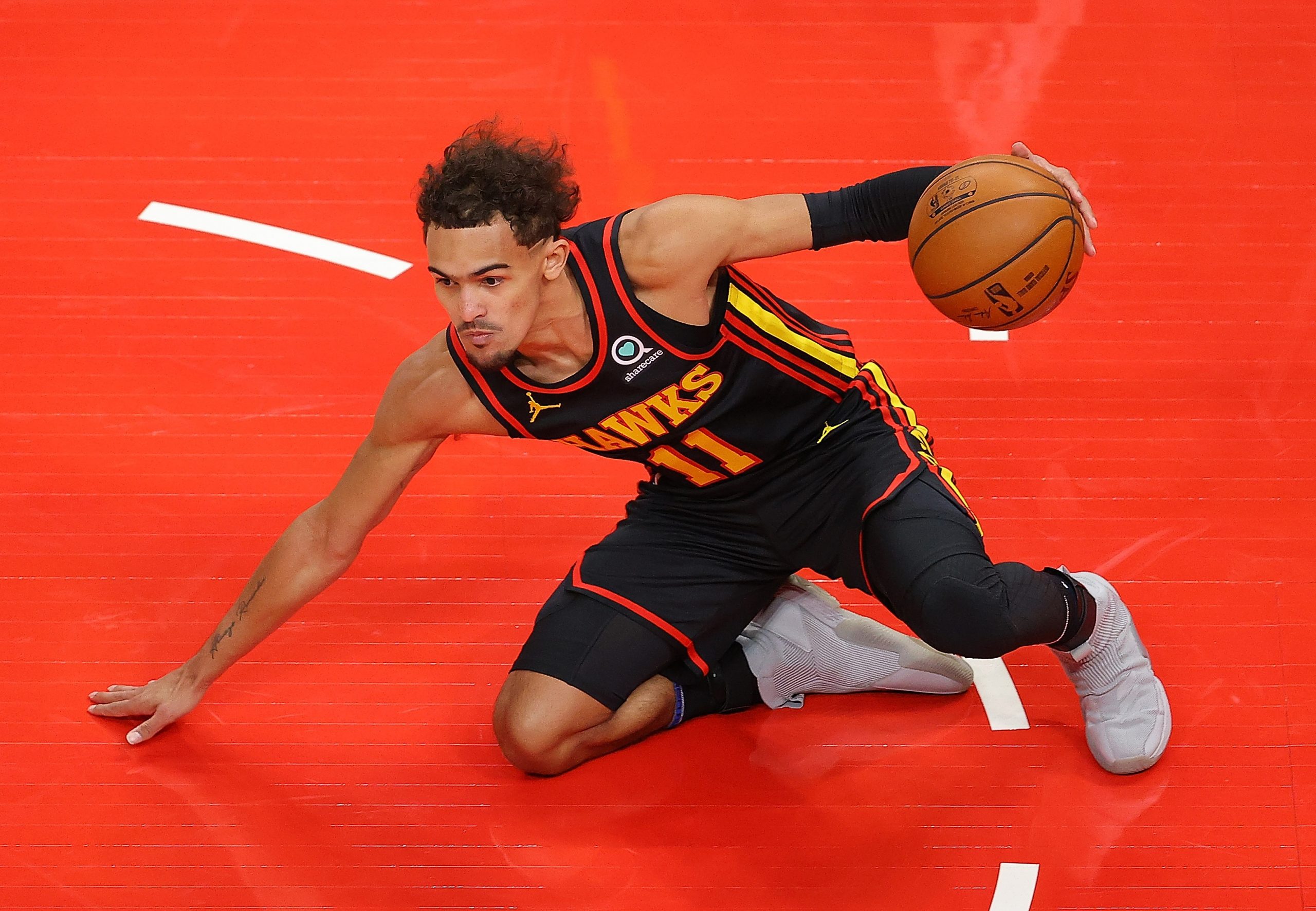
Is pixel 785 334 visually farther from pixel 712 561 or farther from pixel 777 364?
pixel 712 561

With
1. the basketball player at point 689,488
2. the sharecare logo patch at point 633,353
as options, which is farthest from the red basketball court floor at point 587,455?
the sharecare logo patch at point 633,353

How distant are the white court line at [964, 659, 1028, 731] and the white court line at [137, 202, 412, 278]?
2.38 m

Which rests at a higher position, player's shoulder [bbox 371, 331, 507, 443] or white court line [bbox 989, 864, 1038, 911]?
player's shoulder [bbox 371, 331, 507, 443]

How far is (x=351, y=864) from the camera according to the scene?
3008 mm

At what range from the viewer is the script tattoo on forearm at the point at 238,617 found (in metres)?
3.06

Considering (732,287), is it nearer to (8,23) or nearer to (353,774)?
(353,774)

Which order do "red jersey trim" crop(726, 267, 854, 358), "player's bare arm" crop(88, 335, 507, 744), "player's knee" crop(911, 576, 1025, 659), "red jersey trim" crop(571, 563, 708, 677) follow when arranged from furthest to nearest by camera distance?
1. "red jersey trim" crop(571, 563, 708, 677)
2. "red jersey trim" crop(726, 267, 854, 358)
3. "player's bare arm" crop(88, 335, 507, 744)
4. "player's knee" crop(911, 576, 1025, 659)

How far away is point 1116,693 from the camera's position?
3100 mm

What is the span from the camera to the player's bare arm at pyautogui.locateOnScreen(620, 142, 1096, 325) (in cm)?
288

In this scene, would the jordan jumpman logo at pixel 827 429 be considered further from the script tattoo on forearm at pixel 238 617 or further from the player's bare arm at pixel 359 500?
the script tattoo on forearm at pixel 238 617

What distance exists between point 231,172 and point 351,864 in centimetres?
289

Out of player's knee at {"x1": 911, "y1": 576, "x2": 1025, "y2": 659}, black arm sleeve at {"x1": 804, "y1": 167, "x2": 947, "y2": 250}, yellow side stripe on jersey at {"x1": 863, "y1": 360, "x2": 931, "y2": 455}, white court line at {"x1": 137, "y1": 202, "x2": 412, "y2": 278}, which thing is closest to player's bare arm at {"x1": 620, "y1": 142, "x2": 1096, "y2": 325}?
black arm sleeve at {"x1": 804, "y1": 167, "x2": 947, "y2": 250}

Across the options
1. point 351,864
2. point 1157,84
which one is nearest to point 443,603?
point 351,864

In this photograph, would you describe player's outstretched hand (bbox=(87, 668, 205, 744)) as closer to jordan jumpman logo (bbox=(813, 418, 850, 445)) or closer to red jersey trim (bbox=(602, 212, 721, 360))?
red jersey trim (bbox=(602, 212, 721, 360))
